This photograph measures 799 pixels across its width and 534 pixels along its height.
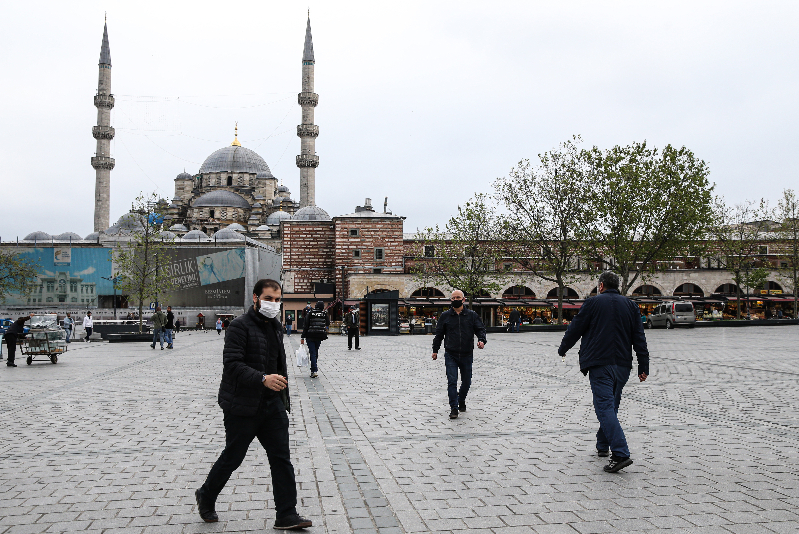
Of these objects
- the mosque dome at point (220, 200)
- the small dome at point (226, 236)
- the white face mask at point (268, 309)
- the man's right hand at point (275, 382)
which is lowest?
the man's right hand at point (275, 382)

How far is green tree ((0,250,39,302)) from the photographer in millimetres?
46281

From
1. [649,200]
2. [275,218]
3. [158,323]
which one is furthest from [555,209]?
[275,218]

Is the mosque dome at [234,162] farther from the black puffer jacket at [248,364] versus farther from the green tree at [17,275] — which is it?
the black puffer jacket at [248,364]

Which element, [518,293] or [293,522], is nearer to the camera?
[293,522]

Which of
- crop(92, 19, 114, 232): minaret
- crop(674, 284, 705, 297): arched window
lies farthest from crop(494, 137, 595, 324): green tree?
crop(92, 19, 114, 232): minaret

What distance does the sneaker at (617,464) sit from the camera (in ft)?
17.5

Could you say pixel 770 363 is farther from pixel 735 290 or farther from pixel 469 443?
pixel 735 290

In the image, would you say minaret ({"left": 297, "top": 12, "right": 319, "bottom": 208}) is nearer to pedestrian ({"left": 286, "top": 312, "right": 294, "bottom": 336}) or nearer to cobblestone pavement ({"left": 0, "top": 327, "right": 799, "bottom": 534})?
pedestrian ({"left": 286, "top": 312, "right": 294, "bottom": 336})

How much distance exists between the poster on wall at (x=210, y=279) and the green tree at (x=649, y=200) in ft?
95.2

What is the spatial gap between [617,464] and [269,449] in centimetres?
276

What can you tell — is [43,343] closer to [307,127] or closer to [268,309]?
[268,309]

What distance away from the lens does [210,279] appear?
54219mm

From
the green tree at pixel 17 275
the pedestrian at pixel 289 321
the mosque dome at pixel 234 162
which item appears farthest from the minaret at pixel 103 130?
the pedestrian at pixel 289 321

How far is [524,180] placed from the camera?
3900 cm
